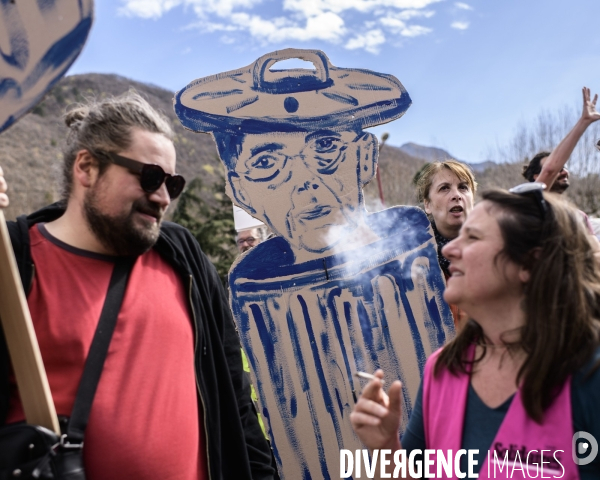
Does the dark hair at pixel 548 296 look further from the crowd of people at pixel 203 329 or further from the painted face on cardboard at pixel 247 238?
the painted face on cardboard at pixel 247 238

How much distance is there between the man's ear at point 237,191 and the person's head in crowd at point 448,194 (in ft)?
2.84

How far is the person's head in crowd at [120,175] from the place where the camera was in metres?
1.63

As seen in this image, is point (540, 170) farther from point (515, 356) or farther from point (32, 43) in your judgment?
point (32, 43)

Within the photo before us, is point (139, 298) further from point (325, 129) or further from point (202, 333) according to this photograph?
point (325, 129)

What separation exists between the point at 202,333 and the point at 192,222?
11.5 metres

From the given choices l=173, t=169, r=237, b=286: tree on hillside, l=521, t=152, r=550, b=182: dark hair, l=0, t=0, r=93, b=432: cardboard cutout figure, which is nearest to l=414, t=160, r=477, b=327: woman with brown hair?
l=521, t=152, r=550, b=182: dark hair

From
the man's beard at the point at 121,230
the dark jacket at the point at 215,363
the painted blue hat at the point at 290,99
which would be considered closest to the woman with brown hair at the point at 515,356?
the dark jacket at the point at 215,363

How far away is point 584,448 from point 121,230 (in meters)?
1.25

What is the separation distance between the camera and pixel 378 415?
1.36 meters

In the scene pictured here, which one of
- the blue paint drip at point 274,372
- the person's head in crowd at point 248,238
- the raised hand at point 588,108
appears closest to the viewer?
the blue paint drip at point 274,372

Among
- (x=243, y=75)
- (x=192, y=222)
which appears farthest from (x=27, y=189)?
(x=243, y=75)

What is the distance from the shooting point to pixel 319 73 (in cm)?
233

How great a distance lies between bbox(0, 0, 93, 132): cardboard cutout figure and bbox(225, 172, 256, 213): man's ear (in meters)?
0.88

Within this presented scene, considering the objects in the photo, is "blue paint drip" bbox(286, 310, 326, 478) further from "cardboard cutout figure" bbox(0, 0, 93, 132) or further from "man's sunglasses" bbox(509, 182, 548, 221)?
"cardboard cutout figure" bbox(0, 0, 93, 132)
